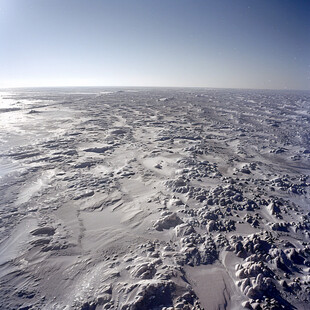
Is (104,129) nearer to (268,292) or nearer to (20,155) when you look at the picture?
(20,155)

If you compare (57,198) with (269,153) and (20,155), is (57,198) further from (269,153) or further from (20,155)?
(269,153)

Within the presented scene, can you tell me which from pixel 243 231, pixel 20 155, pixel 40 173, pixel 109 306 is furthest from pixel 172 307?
pixel 20 155

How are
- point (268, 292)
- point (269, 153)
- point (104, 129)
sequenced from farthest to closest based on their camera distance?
point (104, 129) < point (269, 153) < point (268, 292)

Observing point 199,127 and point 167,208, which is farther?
point 199,127

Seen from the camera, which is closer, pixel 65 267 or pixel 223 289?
pixel 223 289

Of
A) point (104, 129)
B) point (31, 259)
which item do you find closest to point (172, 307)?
point (31, 259)

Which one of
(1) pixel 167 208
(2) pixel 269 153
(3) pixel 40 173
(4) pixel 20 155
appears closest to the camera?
(1) pixel 167 208
